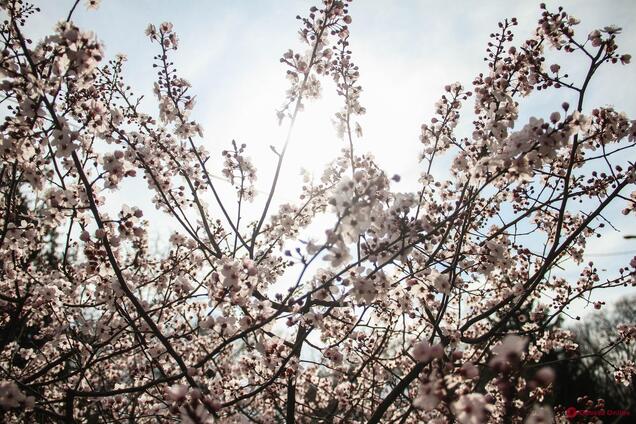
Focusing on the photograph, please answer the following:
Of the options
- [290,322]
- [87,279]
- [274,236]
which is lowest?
[290,322]

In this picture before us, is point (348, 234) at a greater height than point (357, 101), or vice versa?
point (357, 101)

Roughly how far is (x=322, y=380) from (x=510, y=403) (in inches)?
288

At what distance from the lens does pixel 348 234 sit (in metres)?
2.95

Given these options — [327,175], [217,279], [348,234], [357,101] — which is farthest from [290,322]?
[357,101]

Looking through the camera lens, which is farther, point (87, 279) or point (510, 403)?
point (87, 279)

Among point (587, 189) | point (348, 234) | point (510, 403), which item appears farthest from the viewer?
point (587, 189)

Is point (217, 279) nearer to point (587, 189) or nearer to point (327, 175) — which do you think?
point (327, 175)

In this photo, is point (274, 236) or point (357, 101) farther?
point (274, 236)

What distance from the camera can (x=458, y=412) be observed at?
6.99 feet

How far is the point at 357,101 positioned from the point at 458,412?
400 centimetres

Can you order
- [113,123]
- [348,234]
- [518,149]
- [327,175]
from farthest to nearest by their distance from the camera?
[327,175] → [113,123] → [518,149] → [348,234]

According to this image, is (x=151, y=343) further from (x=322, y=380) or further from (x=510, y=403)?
(x=510, y=403)

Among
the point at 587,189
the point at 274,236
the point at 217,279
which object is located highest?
the point at 274,236

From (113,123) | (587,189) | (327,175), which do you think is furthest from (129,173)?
(587,189)
